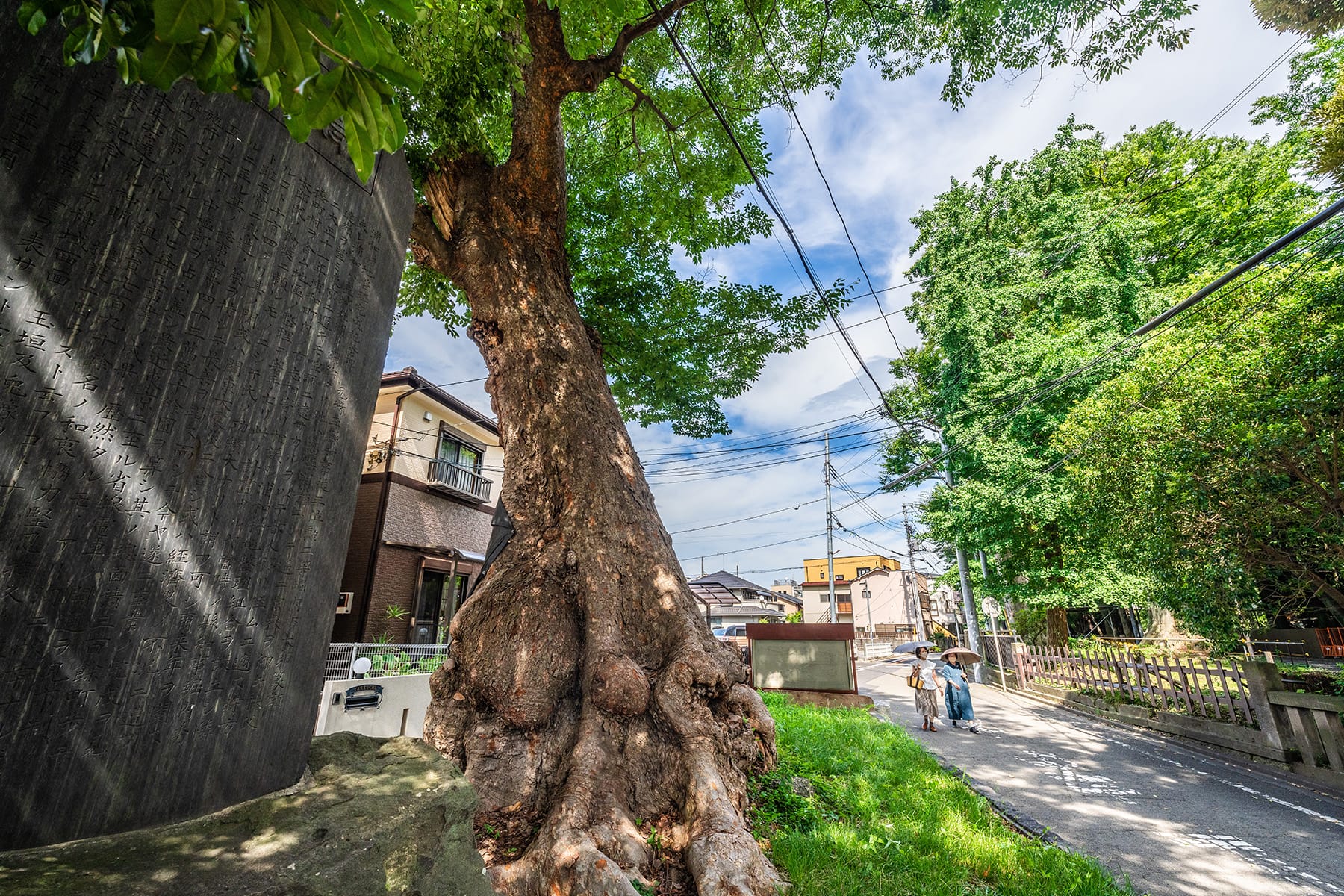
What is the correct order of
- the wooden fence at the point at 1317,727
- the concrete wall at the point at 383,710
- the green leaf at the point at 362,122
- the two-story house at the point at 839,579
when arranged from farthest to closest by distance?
the two-story house at the point at 839,579
the concrete wall at the point at 383,710
the wooden fence at the point at 1317,727
the green leaf at the point at 362,122

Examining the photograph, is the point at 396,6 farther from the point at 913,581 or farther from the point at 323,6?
the point at 913,581

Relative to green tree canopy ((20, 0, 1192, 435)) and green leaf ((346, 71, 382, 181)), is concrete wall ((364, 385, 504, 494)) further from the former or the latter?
green leaf ((346, 71, 382, 181))

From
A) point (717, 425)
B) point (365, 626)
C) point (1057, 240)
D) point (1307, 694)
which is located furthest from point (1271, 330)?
point (365, 626)

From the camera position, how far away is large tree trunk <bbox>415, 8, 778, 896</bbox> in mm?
3188

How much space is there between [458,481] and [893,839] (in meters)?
15.7

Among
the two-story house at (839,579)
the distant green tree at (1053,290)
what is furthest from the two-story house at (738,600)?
the distant green tree at (1053,290)

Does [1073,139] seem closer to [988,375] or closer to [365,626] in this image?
[988,375]

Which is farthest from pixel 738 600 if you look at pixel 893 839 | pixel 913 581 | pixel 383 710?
pixel 893 839

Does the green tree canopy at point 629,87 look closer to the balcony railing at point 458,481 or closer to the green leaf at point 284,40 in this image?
the green leaf at point 284,40

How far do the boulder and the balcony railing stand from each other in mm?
15098

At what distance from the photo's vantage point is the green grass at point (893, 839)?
3.18 metres

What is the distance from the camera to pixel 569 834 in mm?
2973

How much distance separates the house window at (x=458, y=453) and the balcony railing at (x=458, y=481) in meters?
0.19

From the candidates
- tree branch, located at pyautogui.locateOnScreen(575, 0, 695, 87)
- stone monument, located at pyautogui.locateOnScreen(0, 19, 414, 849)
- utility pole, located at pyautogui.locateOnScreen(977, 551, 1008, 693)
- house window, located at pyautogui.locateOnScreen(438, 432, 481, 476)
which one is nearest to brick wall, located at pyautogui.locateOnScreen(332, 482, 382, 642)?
house window, located at pyautogui.locateOnScreen(438, 432, 481, 476)
